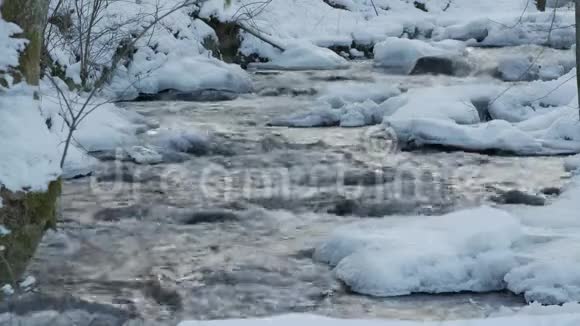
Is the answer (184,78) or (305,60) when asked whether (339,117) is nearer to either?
(184,78)

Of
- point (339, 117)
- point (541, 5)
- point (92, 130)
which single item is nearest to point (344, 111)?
point (339, 117)

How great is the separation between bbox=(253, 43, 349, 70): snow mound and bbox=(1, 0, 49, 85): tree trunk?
32.6 ft

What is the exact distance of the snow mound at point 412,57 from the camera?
14945 mm

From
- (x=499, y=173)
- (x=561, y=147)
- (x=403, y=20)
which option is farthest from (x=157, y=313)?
(x=403, y=20)

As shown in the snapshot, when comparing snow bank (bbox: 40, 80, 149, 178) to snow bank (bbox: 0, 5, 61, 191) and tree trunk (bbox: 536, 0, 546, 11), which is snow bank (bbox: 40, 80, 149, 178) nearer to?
snow bank (bbox: 0, 5, 61, 191)

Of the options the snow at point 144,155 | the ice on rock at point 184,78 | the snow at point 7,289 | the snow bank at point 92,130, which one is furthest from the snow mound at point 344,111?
the snow at point 7,289

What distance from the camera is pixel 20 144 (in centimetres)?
521

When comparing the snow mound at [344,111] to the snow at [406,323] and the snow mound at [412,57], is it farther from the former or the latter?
the snow at [406,323]

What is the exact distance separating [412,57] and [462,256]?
34.0ft

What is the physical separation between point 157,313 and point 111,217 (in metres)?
2.04

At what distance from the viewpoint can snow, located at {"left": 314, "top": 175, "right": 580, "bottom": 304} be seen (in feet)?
16.9

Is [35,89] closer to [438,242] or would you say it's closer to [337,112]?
[438,242]

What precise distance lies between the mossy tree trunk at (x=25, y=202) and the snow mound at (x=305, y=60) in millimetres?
9965

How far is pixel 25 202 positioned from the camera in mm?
5285
